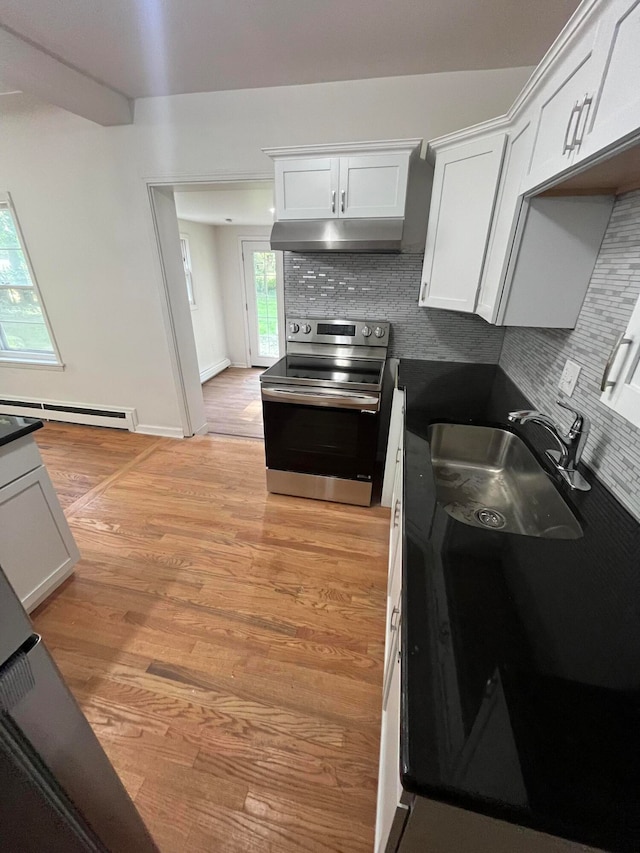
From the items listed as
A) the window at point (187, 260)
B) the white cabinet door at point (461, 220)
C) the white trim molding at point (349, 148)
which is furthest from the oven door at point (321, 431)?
the window at point (187, 260)

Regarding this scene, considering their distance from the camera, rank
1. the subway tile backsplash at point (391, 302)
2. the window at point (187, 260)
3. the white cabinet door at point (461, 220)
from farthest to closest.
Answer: the window at point (187, 260) → the subway tile backsplash at point (391, 302) → the white cabinet door at point (461, 220)

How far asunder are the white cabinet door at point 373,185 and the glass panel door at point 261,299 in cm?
299

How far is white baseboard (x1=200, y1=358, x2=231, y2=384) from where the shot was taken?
493 cm

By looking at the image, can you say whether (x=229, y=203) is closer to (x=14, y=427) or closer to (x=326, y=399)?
(x=326, y=399)

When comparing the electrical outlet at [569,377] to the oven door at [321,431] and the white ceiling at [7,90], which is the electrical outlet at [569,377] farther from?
the white ceiling at [7,90]

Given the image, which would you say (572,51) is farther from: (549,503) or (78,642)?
(78,642)

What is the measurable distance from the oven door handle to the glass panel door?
288 centimetres

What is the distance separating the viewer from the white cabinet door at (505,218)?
3.91 ft

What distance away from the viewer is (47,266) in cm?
285

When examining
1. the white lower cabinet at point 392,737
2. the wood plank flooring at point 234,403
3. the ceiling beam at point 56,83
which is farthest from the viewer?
the wood plank flooring at point 234,403

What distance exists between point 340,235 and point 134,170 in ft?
5.71

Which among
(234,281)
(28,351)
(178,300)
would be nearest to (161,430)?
(178,300)

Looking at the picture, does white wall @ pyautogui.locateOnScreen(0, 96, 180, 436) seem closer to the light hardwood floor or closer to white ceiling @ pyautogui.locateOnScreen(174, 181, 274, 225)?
white ceiling @ pyautogui.locateOnScreen(174, 181, 274, 225)

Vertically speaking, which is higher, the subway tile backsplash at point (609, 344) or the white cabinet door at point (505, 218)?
the white cabinet door at point (505, 218)
